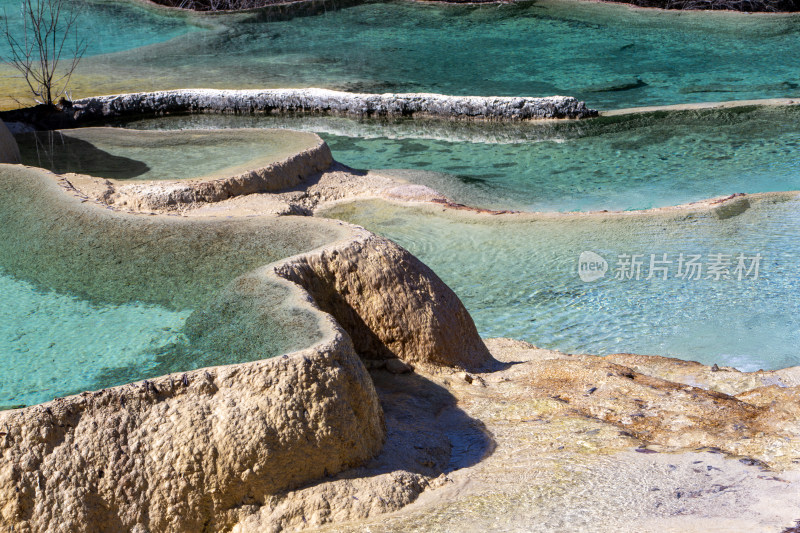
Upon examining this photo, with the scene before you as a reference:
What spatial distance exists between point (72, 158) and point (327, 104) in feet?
14.7

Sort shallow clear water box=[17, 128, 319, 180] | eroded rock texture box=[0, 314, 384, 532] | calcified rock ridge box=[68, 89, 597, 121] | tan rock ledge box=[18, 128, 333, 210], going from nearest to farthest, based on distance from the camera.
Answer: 1. eroded rock texture box=[0, 314, 384, 532]
2. tan rock ledge box=[18, 128, 333, 210]
3. shallow clear water box=[17, 128, 319, 180]
4. calcified rock ridge box=[68, 89, 597, 121]

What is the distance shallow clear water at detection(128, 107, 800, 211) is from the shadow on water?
9.07 feet

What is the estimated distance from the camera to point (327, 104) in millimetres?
11547

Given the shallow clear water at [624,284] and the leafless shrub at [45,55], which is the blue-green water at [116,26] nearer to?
the leafless shrub at [45,55]

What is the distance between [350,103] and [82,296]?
7.72m

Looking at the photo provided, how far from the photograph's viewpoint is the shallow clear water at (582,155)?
8250 millimetres

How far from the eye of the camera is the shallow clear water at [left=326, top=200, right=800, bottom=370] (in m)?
5.18

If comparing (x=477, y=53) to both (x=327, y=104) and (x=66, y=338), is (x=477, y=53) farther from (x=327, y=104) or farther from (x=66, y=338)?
(x=66, y=338)

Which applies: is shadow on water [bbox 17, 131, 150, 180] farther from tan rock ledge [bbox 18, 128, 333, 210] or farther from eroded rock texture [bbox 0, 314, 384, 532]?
eroded rock texture [bbox 0, 314, 384, 532]

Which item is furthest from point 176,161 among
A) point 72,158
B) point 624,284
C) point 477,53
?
point 477,53

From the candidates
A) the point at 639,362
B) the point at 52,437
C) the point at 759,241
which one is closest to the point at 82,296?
the point at 52,437

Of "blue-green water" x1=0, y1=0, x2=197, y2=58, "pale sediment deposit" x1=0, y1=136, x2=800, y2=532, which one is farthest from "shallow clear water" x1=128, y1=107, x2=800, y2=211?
"blue-green water" x1=0, y1=0, x2=197, y2=58

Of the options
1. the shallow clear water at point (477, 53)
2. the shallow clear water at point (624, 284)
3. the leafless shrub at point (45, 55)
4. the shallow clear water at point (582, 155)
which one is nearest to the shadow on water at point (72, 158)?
the leafless shrub at point (45, 55)

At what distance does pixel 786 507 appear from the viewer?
2.62 m
